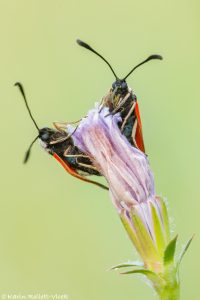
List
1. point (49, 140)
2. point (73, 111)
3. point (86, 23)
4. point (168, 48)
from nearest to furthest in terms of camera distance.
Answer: point (49, 140) < point (73, 111) < point (168, 48) < point (86, 23)

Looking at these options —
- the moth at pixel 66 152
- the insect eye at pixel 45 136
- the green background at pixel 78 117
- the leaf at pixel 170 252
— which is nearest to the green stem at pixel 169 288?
the leaf at pixel 170 252

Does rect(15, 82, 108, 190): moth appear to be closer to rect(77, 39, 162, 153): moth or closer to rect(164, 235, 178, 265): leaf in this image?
rect(77, 39, 162, 153): moth

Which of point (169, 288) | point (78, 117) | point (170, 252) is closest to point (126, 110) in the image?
point (170, 252)

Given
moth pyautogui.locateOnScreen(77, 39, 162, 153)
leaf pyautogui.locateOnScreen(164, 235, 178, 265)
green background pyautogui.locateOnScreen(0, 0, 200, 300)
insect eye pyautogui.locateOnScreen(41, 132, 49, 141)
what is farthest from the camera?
green background pyautogui.locateOnScreen(0, 0, 200, 300)

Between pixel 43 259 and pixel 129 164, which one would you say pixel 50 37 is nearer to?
pixel 43 259

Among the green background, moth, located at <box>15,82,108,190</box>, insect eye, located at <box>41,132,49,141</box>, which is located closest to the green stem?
moth, located at <box>15,82,108,190</box>

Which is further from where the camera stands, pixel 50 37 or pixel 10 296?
pixel 50 37

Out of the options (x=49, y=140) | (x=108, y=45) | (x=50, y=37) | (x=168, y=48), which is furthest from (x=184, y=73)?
(x=49, y=140)

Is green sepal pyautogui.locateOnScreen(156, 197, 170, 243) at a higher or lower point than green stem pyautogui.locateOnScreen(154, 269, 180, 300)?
higher
